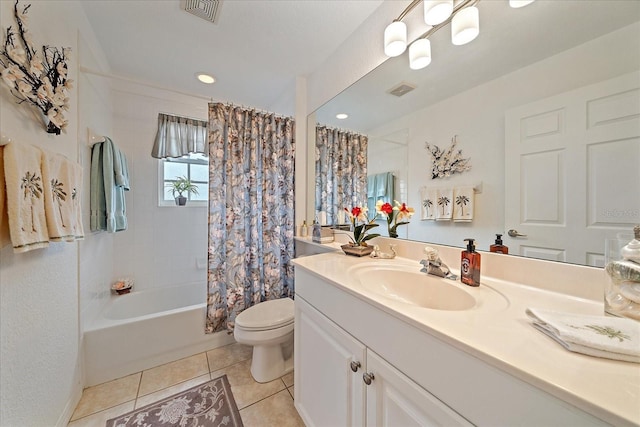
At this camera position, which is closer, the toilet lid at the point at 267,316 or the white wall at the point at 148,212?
the toilet lid at the point at 267,316

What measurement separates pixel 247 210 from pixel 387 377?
155 cm

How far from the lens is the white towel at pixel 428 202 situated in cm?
111

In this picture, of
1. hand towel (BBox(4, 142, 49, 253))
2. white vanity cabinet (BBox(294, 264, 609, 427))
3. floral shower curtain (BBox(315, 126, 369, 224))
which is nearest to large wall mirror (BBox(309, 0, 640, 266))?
floral shower curtain (BBox(315, 126, 369, 224))

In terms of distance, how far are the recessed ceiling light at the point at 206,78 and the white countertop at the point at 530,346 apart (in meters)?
2.19

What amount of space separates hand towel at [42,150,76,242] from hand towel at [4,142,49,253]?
21mm

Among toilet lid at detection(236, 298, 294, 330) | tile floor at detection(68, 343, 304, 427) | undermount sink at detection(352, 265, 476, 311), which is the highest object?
undermount sink at detection(352, 265, 476, 311)

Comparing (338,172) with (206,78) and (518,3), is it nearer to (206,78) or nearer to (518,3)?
(518,3)

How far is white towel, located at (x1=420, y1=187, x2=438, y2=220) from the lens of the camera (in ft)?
3.64

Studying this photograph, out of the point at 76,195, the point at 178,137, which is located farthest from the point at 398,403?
the point at 178,137

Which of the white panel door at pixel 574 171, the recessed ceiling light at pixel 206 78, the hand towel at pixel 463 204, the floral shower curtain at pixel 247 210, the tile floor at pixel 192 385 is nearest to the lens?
the white panel door at pixel 574 171

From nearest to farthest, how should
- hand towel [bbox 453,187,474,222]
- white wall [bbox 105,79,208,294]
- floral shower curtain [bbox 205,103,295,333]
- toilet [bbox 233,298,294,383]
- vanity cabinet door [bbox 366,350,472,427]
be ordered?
vanity cabinet door [bbox 366,350,472,427] → hand towel [bbox 453,187,474,222] → toilet [bbox 233,298,294,383] → floral shower curtain [bbox 205,103,295,333] → white wall [bbox 105,79,208,294]

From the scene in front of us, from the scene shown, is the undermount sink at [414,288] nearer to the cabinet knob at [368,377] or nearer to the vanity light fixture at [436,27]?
the cabinet knob at [368,377]

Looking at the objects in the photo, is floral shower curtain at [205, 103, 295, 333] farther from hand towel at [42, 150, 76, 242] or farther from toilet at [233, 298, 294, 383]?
hand towel at [42, 150, 76, 242]

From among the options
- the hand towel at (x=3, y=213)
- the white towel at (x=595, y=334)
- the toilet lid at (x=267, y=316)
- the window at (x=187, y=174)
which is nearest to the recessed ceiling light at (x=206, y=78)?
the window at (x=187, y=174)
